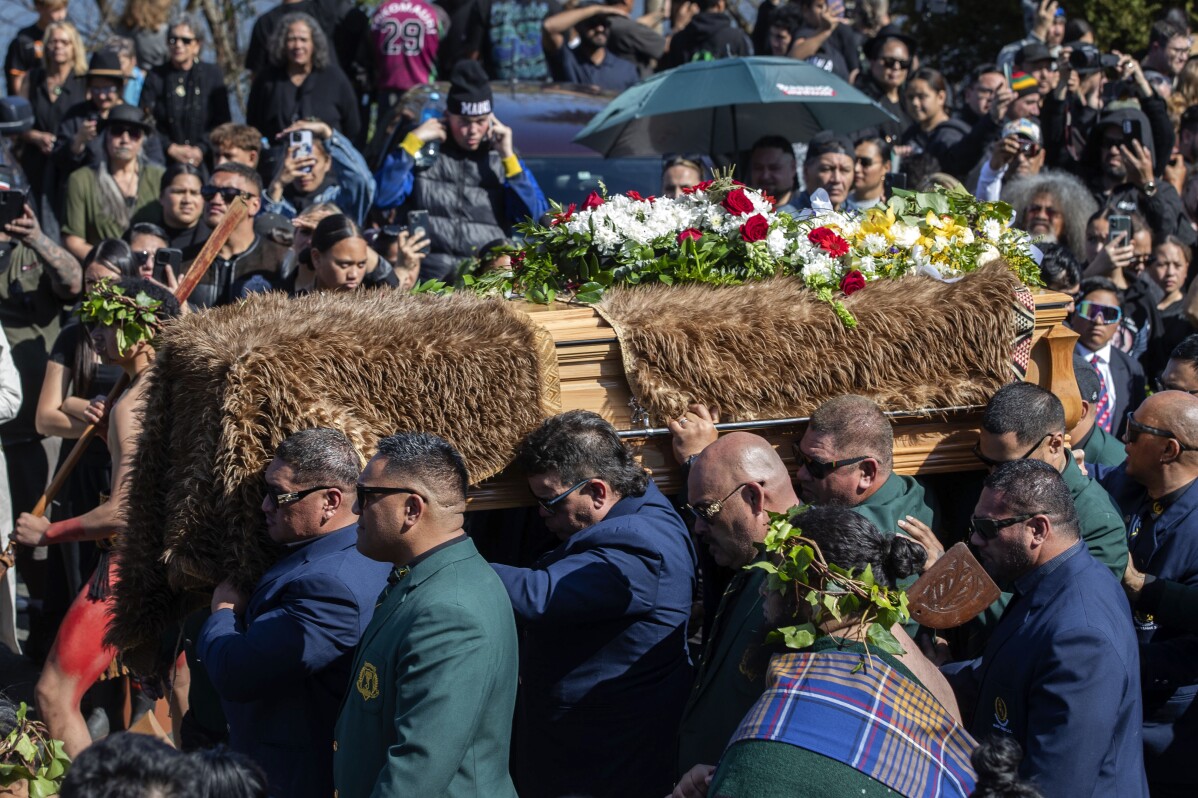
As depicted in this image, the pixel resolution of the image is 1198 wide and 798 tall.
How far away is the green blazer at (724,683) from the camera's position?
337 cm

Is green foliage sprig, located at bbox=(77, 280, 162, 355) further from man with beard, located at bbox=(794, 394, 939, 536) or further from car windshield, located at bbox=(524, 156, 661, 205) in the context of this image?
car windshield, located at bbox=(524, 156, 661, 205)

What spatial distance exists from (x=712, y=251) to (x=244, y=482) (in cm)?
177

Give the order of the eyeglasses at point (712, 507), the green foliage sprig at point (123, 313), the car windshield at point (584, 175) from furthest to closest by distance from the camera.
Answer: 1. the car windshield at point (584, 175)
2. the green foliage sprig at point (123, 313)
3. the eyeglasses at point (712, 507)

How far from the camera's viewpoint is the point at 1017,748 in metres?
2.77

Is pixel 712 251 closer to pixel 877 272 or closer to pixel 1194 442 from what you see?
pixel 877 272

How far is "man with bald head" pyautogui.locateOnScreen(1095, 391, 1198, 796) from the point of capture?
4121mm

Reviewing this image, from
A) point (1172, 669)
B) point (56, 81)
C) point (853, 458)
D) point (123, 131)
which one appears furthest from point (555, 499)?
point (56, 81)

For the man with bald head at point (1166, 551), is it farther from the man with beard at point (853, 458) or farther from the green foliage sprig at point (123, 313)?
the green foliage sprig at point (123, 313)

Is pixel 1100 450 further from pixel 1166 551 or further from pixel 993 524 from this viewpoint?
pixel 993 524

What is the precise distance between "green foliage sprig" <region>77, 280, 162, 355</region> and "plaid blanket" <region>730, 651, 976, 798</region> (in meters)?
2.88

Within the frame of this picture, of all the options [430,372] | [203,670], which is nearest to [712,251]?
[430,372]

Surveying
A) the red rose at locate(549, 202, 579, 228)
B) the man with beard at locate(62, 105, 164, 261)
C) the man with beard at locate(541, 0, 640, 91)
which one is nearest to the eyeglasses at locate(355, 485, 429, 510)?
the red rose at locate(549, 202, 579, 228)

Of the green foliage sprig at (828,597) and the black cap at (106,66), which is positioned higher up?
the black cap at (106,66)

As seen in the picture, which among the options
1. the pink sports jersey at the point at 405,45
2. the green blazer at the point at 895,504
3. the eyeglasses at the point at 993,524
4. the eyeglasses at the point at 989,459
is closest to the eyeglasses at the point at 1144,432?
the eyeglasses at the point at 989,459
